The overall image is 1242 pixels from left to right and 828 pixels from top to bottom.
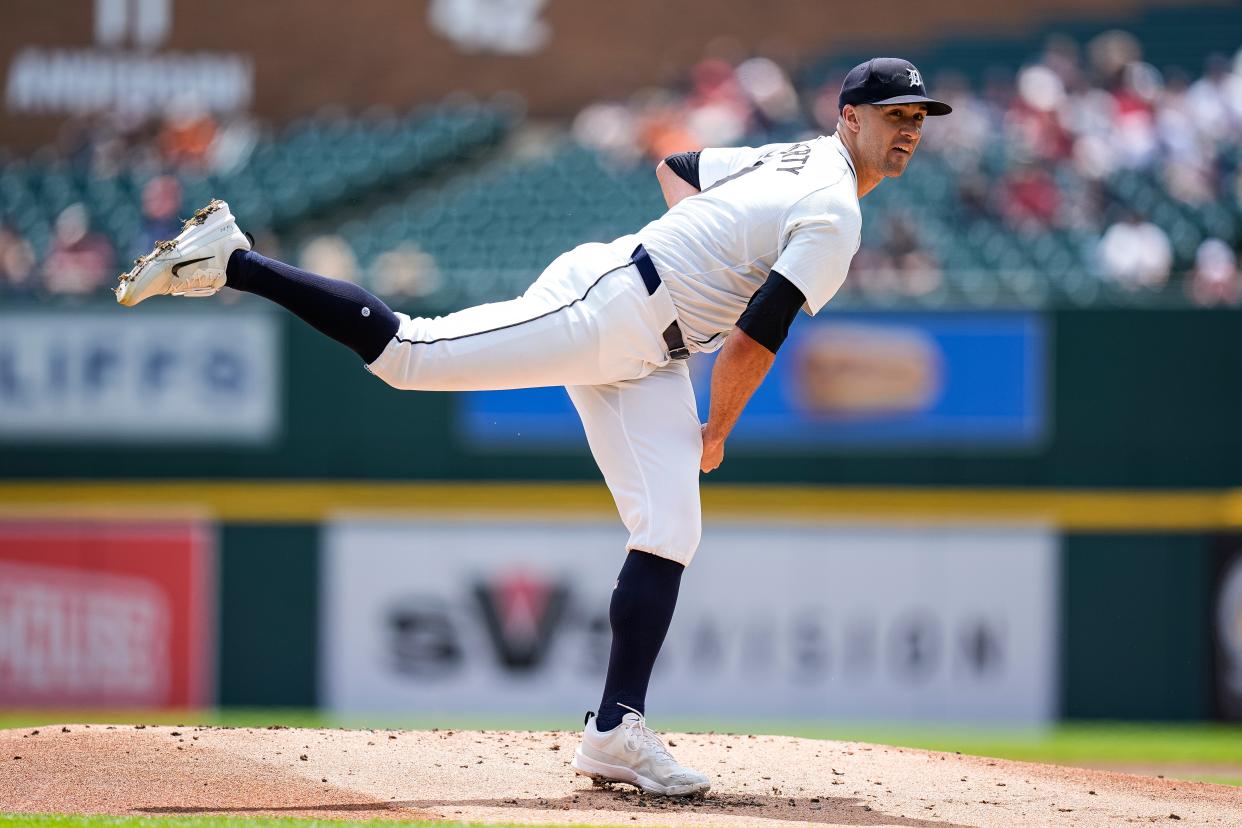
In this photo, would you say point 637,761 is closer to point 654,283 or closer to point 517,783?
point 517,783

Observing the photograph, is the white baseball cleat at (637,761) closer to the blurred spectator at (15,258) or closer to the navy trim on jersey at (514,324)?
the navy trim on jersey at (514,324)

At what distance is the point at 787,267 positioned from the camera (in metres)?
3.90

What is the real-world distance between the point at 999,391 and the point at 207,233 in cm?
633

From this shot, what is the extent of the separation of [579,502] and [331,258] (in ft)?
9.21

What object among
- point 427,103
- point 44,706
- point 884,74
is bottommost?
point 44,706

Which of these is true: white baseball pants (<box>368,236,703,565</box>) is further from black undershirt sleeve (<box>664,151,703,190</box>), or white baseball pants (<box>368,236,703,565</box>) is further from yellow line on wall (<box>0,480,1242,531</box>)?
yellow line on wall (<box>0,480,1242,531</box>)

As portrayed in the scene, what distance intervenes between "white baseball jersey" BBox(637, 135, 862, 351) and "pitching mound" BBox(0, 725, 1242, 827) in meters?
1.18

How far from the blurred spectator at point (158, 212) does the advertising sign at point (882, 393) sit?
3.10 m

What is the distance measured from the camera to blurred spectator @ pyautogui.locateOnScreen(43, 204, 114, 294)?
10.3 m

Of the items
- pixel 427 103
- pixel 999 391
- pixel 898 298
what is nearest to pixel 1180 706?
pixel 999 391

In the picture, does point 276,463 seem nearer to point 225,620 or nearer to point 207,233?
point 225,620

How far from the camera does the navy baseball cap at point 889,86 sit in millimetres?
4094

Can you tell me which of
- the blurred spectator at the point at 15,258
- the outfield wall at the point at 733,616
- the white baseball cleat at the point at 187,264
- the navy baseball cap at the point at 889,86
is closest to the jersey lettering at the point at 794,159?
the navy baseball cap at the point at 889,86

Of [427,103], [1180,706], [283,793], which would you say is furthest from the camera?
[427,103]
